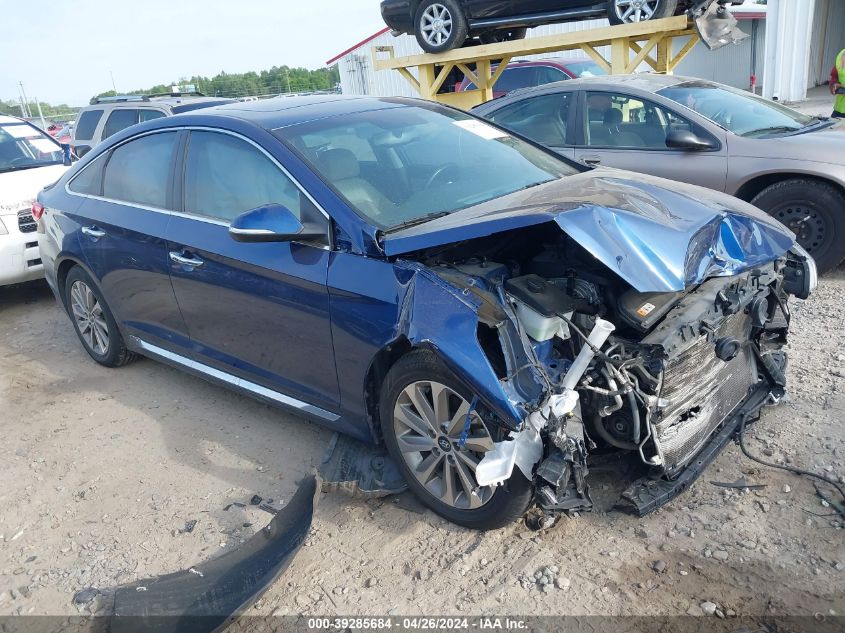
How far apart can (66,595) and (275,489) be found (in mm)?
1000

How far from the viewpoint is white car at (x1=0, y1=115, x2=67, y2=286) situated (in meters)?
6.57

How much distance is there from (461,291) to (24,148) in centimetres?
678

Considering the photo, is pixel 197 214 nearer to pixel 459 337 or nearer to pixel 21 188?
A: pixel 459 337

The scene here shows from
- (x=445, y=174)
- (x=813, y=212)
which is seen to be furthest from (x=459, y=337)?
(x=813, y=212)

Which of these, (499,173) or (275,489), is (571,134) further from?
(275,489)

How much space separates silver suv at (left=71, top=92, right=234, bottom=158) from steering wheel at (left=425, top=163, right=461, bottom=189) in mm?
7318

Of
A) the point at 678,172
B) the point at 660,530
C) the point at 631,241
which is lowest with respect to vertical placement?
the point at 660,530

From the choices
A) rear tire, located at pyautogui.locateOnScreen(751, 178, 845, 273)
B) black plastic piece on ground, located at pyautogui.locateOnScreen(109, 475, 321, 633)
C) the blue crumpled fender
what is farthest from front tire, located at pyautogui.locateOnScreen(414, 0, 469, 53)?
black plastic piece on ground, located at pyautogui.locateOnScreen(109, 475, 321, 633)

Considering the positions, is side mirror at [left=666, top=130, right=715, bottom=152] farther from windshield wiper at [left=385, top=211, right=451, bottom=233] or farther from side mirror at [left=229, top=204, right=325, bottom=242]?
side mirror at [left=229, top=204, right=325, bottom=242]

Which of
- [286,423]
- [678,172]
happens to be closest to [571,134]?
[678,172]

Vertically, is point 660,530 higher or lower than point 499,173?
lower

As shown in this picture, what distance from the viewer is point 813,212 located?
17.8 feet

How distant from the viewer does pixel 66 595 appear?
118 inches

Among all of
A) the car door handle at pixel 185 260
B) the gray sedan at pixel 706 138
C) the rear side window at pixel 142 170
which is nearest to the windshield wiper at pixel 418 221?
the car door handle at pixel 185 260
